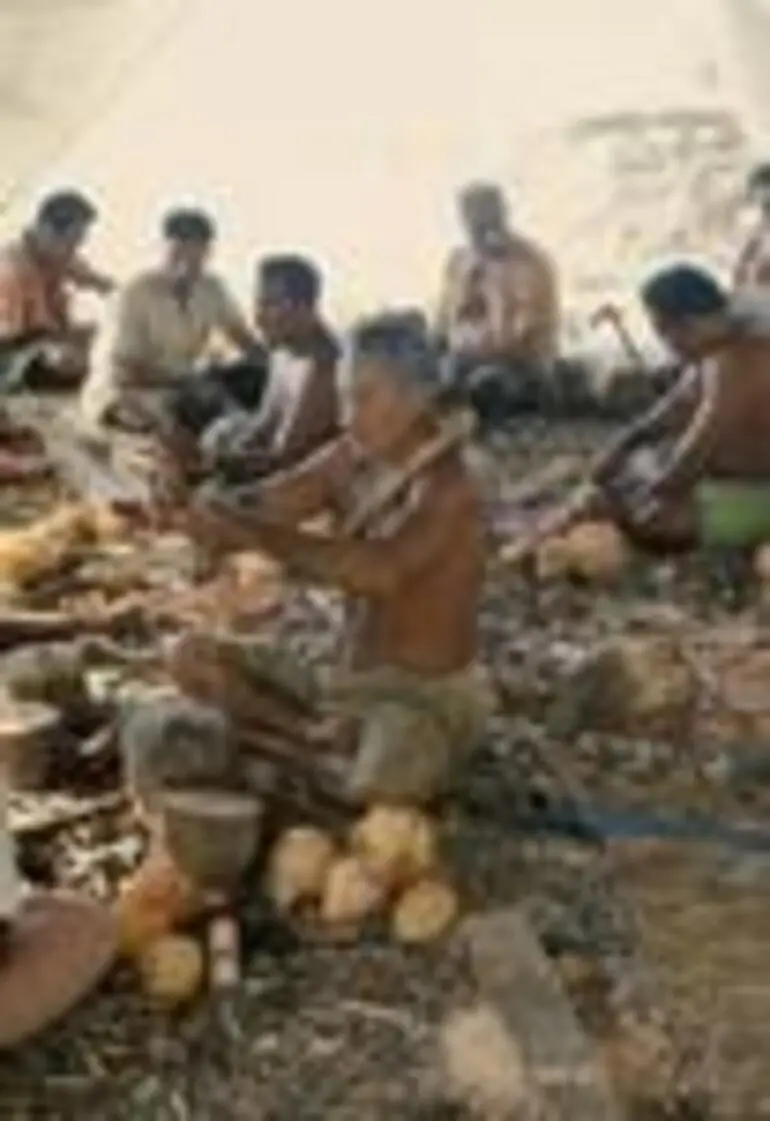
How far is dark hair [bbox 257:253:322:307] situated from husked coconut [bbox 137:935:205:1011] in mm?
4745

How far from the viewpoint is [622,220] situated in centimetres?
2198

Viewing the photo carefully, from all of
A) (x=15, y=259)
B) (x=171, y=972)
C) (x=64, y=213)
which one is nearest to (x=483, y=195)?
(x=64, y=213)

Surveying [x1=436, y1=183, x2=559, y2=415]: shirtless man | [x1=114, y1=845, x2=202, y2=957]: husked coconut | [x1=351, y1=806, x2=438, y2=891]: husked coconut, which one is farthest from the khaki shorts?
[x1=436, y1=183, x2=559, y2=415]: shirtless man

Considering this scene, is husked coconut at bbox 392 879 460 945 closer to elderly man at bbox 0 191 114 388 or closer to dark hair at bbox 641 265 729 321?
dark hair at bbox 641 265 729 321

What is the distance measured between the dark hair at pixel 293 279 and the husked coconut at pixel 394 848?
4146 millimetres

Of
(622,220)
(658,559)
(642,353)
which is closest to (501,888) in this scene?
(658,559)

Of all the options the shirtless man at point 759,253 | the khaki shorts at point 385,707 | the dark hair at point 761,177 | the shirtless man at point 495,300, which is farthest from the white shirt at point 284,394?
the khaki shorts at point 385,707

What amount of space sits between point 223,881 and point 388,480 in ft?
4.46

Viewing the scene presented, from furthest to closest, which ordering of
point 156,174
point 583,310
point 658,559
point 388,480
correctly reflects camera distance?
point 156,174
point 583,310
point 658,559
point 388,480

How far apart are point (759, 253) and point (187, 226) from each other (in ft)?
10.1

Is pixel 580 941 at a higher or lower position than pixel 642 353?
lower

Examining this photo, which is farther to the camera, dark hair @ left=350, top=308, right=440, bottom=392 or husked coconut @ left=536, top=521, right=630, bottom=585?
husked coconut @ left=536, top=521, right=630, bottom=585

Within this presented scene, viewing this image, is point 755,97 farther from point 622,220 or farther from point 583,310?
point 583,310

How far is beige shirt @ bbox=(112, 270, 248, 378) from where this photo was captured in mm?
13432
